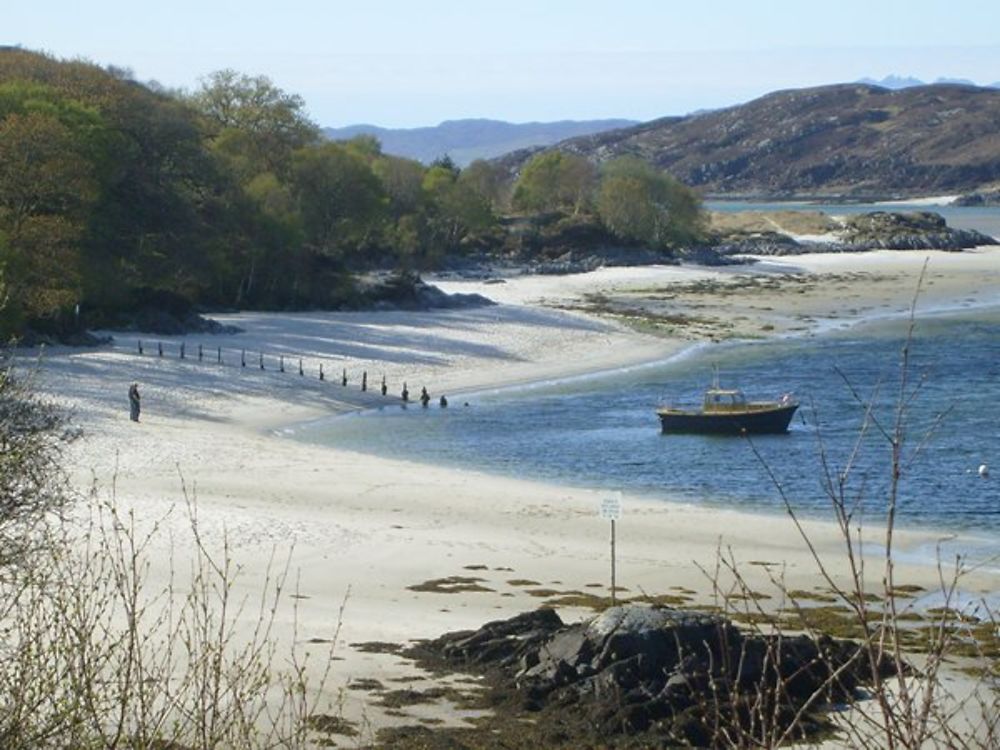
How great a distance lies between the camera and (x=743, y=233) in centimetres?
13125

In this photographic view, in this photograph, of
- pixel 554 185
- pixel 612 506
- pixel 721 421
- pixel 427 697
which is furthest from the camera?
pixel 554 185

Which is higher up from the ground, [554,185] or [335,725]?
[554,185]

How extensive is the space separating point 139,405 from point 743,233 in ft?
317

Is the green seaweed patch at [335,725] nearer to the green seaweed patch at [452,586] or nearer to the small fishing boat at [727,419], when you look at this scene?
the green seaweed patch at [452,586]

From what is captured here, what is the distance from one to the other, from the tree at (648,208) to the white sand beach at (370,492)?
41.9 m

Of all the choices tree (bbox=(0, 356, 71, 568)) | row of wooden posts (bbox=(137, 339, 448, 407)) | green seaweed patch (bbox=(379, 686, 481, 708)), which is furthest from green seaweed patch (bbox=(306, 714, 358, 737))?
row of wooden posts (bbox=(137, 339, 448, 407))

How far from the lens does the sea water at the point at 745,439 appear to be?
33625 mm

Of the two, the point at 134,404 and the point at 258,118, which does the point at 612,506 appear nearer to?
the point at 134,404

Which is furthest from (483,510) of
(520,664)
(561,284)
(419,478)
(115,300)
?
(561,284)

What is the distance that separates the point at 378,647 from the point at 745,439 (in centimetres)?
1455

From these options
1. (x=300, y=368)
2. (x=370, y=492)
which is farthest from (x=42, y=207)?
(x=370, y=492)

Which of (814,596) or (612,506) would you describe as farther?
(814,596)

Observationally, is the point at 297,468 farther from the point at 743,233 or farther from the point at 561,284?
the point at 743,233

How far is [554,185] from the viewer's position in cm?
12412
